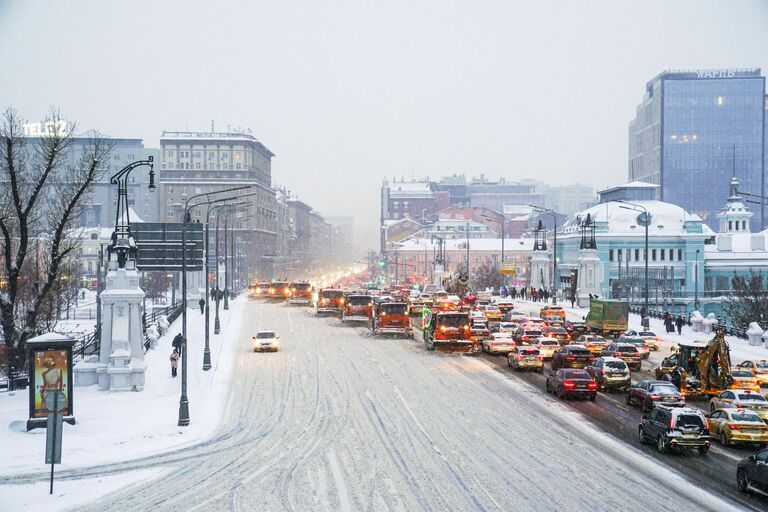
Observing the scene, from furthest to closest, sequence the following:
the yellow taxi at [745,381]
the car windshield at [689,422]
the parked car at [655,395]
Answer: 1. the yellow taxi at [745,381]
2. the parked car at [655,395]
3. the car windshield at [689,422]

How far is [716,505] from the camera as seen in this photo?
18.9 metres

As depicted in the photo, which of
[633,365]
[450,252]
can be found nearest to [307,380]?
[633,365]

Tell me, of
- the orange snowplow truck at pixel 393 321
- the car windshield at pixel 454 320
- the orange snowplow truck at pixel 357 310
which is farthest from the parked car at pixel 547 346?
the orange snowplow truck at pixel 357 310

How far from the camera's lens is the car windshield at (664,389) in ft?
96.7

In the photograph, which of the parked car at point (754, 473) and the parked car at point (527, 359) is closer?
the parked car at point (754, 473)

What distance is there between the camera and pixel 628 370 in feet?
118

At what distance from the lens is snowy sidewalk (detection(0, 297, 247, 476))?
950 inches

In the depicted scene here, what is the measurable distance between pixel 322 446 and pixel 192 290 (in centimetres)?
5518

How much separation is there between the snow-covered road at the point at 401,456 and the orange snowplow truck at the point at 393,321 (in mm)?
15017

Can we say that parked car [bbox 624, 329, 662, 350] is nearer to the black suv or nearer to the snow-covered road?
the snow-covered road

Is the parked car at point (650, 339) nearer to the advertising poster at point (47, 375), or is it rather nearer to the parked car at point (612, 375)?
the parked car at point (612, 375)

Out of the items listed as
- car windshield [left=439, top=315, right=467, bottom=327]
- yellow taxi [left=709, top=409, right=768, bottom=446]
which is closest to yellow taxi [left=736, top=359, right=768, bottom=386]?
yellow taxi [left=709, top=409, right=768, bottom=446]

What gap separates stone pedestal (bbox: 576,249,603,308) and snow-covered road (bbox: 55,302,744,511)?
4208 centimetres

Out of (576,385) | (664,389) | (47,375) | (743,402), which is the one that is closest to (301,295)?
(576,385)
